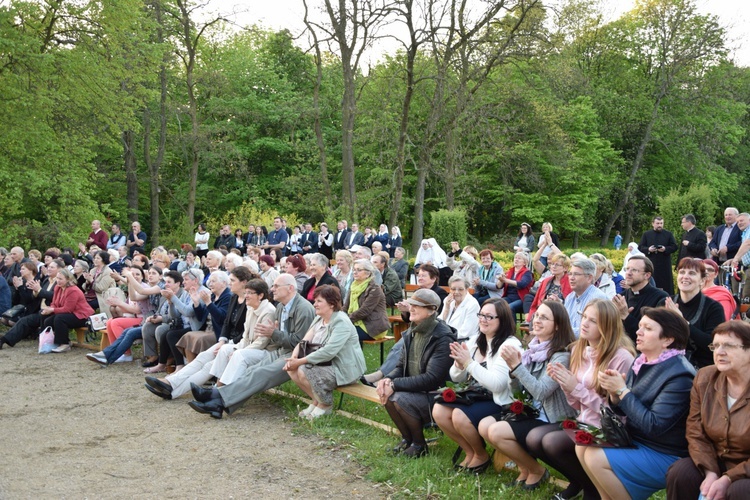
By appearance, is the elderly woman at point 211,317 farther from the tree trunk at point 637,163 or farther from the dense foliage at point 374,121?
the tree trunk at point 637,163

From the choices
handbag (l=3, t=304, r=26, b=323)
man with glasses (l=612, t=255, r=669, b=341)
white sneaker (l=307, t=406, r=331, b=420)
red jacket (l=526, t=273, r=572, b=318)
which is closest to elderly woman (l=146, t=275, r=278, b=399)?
white sneaker (l=307, t=406, r=331, b=420)

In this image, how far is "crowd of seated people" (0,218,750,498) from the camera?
3.54 metres

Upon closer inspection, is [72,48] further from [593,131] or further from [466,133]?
[593,131]

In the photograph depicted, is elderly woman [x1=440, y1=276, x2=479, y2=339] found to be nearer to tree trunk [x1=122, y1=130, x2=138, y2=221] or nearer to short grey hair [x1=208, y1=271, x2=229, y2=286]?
short grey hair [x1=208, y1=271, x2=229, y2=286]

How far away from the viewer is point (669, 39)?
30.4 meters

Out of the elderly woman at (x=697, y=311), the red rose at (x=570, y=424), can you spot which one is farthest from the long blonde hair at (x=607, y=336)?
the elderly woman at (x=697, y=311)

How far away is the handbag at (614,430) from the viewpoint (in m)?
3.58

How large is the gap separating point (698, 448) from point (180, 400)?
536 centimetres

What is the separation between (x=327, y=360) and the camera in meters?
6.22

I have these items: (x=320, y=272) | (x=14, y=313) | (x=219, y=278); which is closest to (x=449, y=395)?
Answer: (x=320, y=272)

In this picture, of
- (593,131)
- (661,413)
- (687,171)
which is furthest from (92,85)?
(687,171)

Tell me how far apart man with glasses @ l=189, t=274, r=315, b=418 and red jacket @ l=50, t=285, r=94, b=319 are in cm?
441

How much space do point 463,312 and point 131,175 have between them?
984 inches

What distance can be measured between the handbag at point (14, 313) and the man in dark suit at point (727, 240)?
11.1 metres
